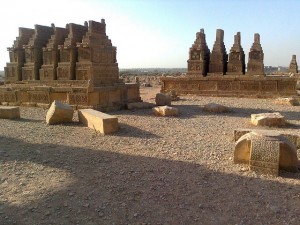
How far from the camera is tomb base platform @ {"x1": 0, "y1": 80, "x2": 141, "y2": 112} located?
1131 cm

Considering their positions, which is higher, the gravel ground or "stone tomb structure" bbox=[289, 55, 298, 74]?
"stone tomb structure" bbox=[289, 55, 298, 74]

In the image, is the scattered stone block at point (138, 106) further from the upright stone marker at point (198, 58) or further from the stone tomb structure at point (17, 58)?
the stone tomb structure at point (17, 58)

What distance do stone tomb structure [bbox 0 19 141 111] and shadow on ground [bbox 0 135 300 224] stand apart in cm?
667

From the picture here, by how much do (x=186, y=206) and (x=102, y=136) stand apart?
3993 mm

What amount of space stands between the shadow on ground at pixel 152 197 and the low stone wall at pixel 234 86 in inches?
489

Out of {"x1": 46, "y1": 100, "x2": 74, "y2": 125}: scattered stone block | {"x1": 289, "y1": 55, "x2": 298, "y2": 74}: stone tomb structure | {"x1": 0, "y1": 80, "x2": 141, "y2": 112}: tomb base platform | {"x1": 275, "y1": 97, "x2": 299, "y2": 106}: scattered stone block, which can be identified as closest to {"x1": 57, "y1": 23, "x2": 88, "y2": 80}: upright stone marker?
{"x1": 0, "y1": 80, "x2": 141, "y2": 112}: tomb base platform

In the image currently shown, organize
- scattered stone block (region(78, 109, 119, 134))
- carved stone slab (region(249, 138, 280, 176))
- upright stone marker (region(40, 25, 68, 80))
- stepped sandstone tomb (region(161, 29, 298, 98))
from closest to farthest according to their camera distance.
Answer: carved stone slab (region(249, 138, 280, 176)), scattered stone block (region(78, 109, 119, 134)), upright stone marker (region(40, 25, 68, 80)), stepped sandstone tomb (region(161, 29, 298, 98))

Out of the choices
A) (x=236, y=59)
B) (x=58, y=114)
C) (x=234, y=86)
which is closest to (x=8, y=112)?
(x=58, y=114)

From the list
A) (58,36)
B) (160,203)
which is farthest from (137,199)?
(58,36)

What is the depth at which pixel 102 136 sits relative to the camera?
719 centimetres

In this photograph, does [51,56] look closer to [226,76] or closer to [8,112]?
[8,112]

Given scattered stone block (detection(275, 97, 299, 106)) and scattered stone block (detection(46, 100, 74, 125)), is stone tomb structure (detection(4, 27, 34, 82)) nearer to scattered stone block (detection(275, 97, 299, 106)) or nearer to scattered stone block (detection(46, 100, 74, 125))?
scattered stone block (detection(46, 100, 74, 125))

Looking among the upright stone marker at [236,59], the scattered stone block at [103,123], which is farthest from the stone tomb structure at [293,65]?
the scattered stone block at [103,123]

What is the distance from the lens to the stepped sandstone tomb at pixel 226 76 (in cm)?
1593
